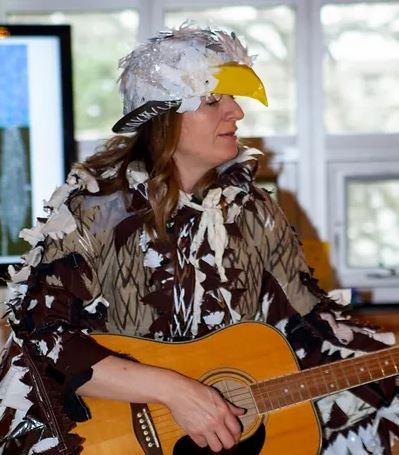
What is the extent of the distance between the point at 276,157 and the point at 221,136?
3.87ft

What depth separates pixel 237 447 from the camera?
1.58 meters

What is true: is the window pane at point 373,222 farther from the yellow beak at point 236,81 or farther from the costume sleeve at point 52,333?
the costume sleeve at point 52,333

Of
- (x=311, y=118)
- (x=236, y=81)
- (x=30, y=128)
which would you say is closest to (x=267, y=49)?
(x=311, y=118)

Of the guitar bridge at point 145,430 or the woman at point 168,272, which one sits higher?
the woman at point 168,272

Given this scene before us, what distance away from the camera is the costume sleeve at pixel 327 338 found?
1735 millimetres

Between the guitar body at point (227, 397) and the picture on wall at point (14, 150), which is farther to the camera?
the picture on wall at point (14, 150)

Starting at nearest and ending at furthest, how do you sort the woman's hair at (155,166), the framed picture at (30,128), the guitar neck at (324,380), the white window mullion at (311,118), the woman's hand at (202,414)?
the woman's hand at (202,414) → the guitar neck at (324,380) → the woman's hair at (155,166) → the framed picture at (30,128) → the white window mullion at (311,118)

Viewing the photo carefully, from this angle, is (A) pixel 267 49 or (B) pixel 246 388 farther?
(A) pixel 267 49

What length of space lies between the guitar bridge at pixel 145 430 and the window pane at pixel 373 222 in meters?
1.50

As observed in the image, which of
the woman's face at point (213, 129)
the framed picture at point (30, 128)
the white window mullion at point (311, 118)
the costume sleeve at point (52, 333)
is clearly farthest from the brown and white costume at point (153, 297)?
the white window mullion at point (311, 118)

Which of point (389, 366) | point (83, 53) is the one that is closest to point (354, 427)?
point (389, 366)

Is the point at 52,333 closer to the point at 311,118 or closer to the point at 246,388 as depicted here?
the point at 246,388

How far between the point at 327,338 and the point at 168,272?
34cm

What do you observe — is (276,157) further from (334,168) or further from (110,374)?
(110,374)
